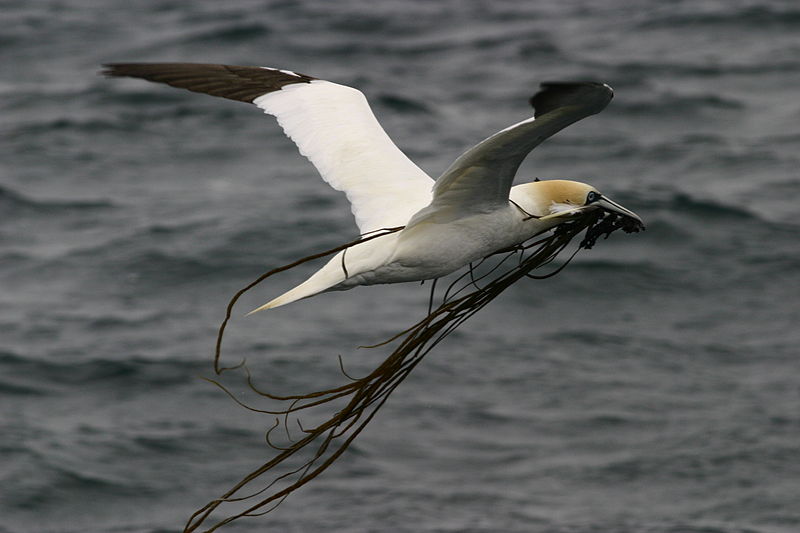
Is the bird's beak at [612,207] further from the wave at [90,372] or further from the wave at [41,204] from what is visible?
the wave at [41,204]

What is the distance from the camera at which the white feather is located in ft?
19.2

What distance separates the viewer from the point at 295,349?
37.5ft

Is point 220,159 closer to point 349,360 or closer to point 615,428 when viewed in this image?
point 349,360

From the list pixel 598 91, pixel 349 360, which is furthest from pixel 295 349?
pixel 598 91

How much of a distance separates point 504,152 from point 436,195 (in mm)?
396

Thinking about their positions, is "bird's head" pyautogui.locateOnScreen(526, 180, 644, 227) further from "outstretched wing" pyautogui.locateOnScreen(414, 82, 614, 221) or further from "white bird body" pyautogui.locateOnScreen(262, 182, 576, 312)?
"outstretched wing" pyautogui.locateOnScreen(414, 82, 614, 221)

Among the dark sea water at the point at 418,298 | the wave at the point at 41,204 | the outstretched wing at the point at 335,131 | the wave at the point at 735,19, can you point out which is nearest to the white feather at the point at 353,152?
the outstretched wing at the point at 335,131

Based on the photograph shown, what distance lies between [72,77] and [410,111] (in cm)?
491

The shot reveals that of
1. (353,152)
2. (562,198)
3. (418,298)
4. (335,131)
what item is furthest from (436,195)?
(418,298)

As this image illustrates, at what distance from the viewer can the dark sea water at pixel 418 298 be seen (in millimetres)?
9984

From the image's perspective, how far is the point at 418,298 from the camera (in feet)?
40.7

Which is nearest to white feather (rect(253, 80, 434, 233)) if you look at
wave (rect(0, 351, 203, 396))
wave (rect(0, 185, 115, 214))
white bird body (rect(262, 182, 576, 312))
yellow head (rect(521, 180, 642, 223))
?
white bird body (rect(262, 182, 576, 312))

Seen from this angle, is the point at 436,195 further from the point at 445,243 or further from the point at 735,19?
the point at 735,19

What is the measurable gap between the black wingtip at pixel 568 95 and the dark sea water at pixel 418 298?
17.9ft
